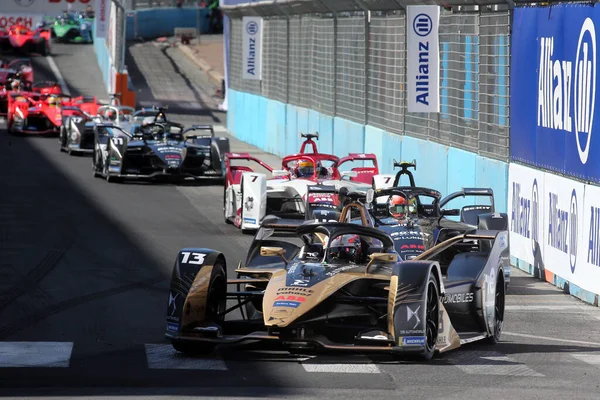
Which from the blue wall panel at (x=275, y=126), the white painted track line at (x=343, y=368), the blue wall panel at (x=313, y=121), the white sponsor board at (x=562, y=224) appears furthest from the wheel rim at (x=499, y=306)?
the blue wall panel at (x=275, y=126)

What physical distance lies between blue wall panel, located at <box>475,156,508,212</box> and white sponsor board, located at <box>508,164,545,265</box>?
14 centimetres

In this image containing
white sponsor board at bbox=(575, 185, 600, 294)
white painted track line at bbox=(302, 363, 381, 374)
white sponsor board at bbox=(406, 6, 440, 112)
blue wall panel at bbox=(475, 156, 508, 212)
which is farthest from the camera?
white sponsor board at bbox=(406, 6, 440, 112)

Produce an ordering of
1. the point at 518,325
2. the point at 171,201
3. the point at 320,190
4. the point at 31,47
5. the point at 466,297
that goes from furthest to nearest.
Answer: the point at 31,47, the point at 171,201, the point at 320,190, the point at 518,325, the point at 466,297

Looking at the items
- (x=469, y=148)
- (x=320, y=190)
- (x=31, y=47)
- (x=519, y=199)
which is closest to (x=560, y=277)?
(x=519, y=199)

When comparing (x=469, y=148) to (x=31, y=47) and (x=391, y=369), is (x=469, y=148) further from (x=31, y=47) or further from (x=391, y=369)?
(x=31, y=47)

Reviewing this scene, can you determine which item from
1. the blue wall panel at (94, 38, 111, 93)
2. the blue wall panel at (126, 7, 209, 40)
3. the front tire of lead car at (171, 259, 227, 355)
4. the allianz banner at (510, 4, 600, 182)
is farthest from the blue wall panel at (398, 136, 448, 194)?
the blue wall panel at (126, 7, 209, 40)

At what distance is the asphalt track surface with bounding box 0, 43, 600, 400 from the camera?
31.0 ft

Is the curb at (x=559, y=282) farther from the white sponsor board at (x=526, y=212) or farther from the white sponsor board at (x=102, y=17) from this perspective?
the white sponsor board at (x=102, y=17)

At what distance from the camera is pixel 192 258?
36.1ft

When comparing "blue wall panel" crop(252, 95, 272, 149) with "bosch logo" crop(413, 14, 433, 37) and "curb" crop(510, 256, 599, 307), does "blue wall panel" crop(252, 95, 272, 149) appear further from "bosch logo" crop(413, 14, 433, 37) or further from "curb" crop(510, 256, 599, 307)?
"curb" crop(510, 256, 599, 307)

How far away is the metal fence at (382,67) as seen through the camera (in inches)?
730

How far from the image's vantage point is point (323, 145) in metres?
30.3

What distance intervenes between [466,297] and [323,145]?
61.4 feet

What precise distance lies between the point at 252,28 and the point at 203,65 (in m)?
31.1
